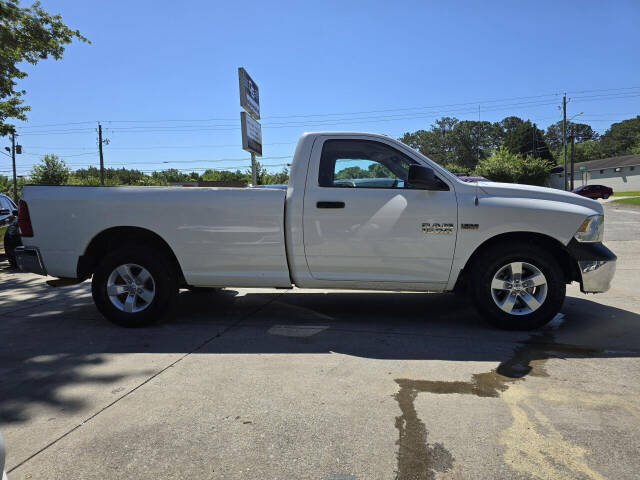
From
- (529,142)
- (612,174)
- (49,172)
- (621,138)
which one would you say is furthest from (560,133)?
(49,172)

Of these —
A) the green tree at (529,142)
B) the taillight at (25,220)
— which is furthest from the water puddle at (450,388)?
the green tree at (529,142)

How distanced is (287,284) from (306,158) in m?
1.31

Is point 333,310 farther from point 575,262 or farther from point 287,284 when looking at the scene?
point 575,262

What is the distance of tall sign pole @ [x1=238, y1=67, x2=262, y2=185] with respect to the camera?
12.2 m

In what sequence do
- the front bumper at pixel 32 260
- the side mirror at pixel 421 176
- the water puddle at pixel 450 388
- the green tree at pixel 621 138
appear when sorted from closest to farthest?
the water puddle at pixel 450 388 < the side mirror at pixel 421 176 < the front bumper at pixel 32 260 < the green tree at pixel 621 138

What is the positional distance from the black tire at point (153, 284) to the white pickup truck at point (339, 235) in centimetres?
1

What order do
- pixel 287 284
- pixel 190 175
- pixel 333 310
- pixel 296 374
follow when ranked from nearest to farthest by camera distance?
pixel 296 374 < pixel 287 284 < pixel 333 310 < pixel 190 175

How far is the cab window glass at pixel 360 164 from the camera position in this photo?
174 inches

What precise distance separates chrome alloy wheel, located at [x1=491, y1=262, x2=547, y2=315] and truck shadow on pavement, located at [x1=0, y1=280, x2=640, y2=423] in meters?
0.28

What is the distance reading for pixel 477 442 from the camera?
237 centimetres

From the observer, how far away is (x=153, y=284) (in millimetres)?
4598

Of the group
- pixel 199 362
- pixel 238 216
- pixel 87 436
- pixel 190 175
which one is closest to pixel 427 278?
pixel 238 216

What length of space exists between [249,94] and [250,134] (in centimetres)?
116

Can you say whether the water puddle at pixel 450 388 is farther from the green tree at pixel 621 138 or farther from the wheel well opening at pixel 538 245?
the green tree at pixel 621 138
